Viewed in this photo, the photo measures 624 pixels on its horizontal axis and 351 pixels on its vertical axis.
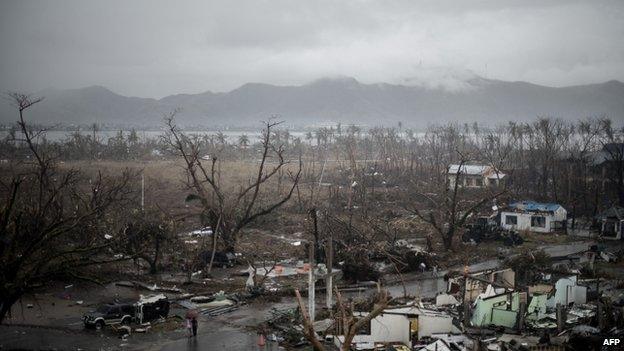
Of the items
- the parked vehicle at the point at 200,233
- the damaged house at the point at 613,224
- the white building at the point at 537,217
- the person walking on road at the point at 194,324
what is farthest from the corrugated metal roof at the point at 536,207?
the person walking on road at the point at 194,324

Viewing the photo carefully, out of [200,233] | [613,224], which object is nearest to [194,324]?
[200,233]

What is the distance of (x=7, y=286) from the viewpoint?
10227 mm

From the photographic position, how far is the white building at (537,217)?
2944cm

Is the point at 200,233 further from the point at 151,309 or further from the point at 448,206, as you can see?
the point at 448,206

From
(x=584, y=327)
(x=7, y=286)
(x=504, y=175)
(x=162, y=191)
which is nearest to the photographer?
(x=7, y=286)

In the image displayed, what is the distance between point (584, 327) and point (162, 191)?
32.3 m

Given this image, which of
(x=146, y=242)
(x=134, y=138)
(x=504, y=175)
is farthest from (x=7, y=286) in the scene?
(x=134, y=138)

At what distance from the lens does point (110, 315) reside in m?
14.3

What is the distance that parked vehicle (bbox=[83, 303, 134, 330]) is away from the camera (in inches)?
556

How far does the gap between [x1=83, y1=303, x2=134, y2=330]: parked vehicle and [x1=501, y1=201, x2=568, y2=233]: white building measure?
21.2 m

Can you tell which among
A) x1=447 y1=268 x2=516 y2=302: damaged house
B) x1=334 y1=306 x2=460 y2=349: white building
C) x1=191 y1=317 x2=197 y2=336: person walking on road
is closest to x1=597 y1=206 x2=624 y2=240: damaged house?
x1=447 y1=268 x2=516 y2=302: damaged house

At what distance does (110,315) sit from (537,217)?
2339cm

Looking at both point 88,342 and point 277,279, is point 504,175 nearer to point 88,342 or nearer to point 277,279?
point 277,279

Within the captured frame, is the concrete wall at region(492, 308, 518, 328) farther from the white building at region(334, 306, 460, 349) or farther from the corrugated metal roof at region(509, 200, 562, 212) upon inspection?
the corrugated metal roof at region(509, 200, 562, 212)
